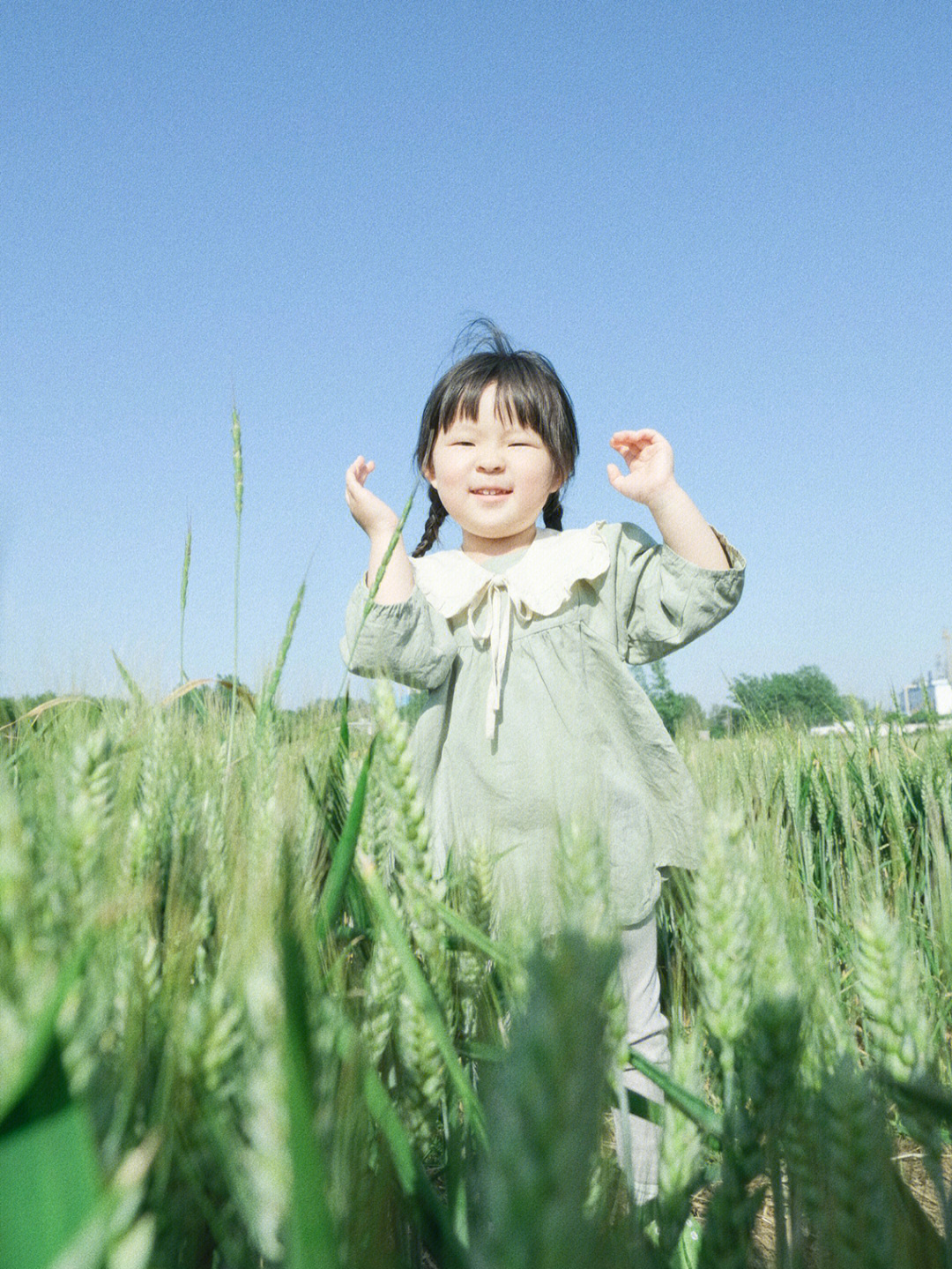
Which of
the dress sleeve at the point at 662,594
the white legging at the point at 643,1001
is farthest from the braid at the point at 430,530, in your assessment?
the white legging at the point at 643,1001

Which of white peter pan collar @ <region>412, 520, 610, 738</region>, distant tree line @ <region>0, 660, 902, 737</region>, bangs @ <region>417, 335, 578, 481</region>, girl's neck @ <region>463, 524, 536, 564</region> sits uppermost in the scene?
bangs @ <region>417, 335, 578, 481</region>

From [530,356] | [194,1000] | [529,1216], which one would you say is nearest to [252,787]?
[194,1000]

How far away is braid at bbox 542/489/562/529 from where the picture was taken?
244 cm

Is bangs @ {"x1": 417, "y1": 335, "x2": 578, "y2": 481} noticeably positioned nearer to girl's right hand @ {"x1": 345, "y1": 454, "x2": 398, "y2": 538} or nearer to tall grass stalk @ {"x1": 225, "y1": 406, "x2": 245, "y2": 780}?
girl's right hand @ {"x1": 345, "y1": 454, "x2": 398, "y2": 538}

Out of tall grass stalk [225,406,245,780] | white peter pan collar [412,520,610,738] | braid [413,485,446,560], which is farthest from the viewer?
braid [413,485,446,560]

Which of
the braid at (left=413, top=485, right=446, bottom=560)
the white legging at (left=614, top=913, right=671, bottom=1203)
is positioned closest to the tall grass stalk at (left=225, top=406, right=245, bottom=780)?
the white legging at (left=614, top=913, right=671, bottom=1203)

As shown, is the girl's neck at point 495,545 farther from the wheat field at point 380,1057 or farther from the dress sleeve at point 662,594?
the wheat field at point 380,1057

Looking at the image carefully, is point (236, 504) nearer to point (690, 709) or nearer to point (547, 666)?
point (547, 666)

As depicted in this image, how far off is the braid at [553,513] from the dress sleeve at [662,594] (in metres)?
0.48

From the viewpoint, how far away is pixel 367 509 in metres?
1.69

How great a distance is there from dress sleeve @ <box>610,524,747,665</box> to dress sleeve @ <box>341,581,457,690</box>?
379 mm

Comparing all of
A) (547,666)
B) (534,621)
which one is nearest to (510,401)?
(534,621)

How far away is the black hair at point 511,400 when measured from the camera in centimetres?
196

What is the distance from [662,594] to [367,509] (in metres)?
0.60
